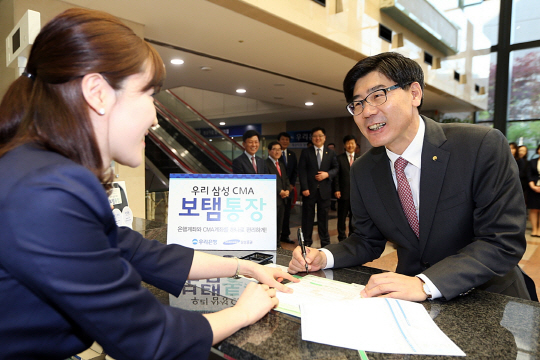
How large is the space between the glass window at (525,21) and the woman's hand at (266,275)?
1063 centimetres

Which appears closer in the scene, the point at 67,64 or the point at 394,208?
the point at 67,64

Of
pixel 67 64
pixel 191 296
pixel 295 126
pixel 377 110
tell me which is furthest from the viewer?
pixel 295 126

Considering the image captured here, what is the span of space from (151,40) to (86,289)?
5006 mm

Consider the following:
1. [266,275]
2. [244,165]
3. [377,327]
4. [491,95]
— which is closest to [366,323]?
[377,327]

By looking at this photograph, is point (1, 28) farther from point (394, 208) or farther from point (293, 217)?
point (293, 217)

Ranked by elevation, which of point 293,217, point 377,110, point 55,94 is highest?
point 377,110

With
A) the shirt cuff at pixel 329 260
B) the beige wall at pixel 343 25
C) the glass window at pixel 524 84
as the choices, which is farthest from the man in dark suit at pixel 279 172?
the glass window at pixel 524 84

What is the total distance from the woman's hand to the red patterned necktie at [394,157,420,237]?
61 centimetres

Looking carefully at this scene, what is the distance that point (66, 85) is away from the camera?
Answer: 2.14ft

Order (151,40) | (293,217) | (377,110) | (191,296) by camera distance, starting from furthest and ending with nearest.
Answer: (293,217), (151,40), (377,110), (191,296)

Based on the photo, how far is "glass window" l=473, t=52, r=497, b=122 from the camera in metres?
9.81

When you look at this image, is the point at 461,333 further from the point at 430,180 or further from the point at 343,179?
the point at 343,179

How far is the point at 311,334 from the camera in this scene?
2.69ft

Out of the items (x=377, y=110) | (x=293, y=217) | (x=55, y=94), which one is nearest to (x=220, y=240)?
(x=377, y=110)
